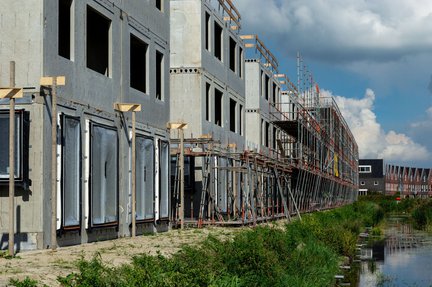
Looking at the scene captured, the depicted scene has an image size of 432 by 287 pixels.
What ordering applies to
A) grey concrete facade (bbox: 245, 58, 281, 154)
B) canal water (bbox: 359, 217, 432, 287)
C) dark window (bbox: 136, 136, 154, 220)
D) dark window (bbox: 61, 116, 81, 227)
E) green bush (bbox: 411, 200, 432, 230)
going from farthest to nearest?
green bush (bbox: 411, 200, 432, 230) < grey concrete facade (bbox: 245, 58, 281, 154) < canal water (bbox: 359, 217, 432, 287) < dark window (bbox: 136, 136, 154, 220) < dark window (bbox: 61, 116, 81, 227)

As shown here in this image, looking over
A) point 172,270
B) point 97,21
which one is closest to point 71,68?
point 97,21

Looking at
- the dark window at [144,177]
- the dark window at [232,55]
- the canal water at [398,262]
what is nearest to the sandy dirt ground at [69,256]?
the dark window at [144,177]

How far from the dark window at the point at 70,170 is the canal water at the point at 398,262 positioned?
9.22 meters

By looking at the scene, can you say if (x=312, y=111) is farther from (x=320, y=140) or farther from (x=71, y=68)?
(x=71, y=68)

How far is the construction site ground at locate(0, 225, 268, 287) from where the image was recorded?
10.8 metres

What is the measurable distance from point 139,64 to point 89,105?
5.86 meters

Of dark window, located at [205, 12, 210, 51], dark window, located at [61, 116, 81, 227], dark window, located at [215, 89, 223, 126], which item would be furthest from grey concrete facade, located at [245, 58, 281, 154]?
dark window, located at [61, 116, 81, 227]

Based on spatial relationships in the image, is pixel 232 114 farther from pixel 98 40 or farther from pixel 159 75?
pixel 98 40

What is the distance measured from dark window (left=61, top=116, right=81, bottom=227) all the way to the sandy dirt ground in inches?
30.6

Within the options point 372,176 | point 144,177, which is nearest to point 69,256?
point 144,177

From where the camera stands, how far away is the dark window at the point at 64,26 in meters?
17.8

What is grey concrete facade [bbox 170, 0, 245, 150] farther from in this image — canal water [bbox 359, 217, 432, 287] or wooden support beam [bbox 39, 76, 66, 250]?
wooden support beam [bbox 39, 76, 66, 250]

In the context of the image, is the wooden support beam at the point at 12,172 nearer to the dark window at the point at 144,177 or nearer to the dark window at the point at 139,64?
the dark window at the point at 144,177

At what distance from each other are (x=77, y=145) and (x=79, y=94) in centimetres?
138
